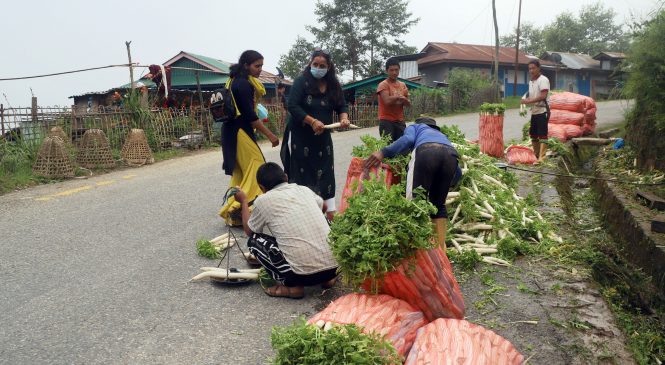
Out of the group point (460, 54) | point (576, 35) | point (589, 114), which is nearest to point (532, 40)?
point (576, 35)

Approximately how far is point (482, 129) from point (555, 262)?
6.09 m

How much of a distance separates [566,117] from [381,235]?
11829 mm

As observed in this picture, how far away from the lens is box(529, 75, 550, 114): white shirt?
31.2 ft

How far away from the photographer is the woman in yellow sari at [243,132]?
578cm

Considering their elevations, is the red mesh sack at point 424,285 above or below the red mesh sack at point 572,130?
below

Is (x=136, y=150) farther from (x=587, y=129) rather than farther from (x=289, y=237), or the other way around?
(x=587, y=129)

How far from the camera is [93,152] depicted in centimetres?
1116

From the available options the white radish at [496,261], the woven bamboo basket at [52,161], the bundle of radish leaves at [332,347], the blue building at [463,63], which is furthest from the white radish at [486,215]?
the blue building at [463,63]

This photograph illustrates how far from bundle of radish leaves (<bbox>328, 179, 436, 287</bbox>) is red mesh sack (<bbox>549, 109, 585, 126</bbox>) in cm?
1156

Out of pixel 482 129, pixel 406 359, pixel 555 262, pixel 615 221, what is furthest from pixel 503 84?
pixel 406 359

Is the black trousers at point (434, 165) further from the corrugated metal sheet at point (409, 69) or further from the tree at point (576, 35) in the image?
the tree at point (576, 35)

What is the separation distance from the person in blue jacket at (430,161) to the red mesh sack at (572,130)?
986 centimetres

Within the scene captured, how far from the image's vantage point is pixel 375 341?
8.46ft

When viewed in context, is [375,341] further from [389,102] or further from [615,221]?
[615,221]
